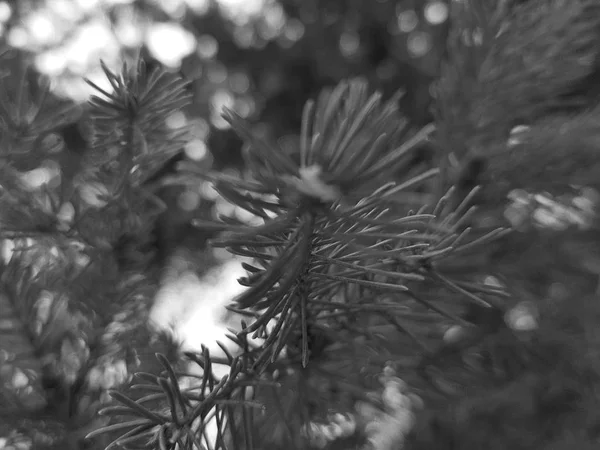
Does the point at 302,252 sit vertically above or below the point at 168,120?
below

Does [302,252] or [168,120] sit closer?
[302,252]

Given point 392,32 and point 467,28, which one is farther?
point 392,32

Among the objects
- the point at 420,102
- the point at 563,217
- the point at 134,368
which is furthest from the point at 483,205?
the point at 420,102

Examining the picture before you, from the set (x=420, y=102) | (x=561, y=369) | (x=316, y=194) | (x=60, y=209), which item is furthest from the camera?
(x=420, y=102)

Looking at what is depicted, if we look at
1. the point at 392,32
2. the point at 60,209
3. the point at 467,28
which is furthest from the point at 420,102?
the point at 60,209

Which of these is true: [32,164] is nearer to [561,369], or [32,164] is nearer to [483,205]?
[483,205]

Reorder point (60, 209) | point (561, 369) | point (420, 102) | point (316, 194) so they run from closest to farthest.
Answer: point (316, 194)
point (60, 209)
point (561, 369)
point (420, 102)

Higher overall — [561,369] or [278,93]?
[278,93]

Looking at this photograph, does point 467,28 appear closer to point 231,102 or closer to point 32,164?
point 32,164

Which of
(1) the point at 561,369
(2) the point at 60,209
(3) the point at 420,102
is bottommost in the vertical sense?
(1) the point at 561,369
